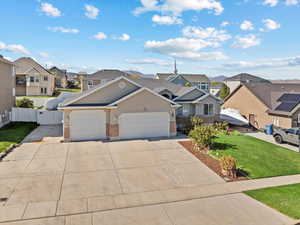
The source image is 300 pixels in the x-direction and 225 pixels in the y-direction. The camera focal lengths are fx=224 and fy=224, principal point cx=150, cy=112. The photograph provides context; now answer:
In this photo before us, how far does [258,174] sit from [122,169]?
25.0 ft

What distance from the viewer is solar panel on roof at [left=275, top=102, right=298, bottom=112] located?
921 inches

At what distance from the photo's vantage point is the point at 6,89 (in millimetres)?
24703

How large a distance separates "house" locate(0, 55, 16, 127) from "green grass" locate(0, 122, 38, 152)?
1.29 meters

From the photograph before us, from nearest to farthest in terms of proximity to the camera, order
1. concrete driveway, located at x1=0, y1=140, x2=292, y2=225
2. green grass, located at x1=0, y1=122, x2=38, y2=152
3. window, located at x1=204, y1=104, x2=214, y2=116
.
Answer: concrete driveway, located at x1=0, y1=140, x2=292, y2=225, green grass, located at x1=0, y1=122, x2=38, y2=152, window, located at x1=204, y1=104, x2=214, y2=116

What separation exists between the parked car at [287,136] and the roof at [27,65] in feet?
151

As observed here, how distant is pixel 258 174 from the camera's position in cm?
1252

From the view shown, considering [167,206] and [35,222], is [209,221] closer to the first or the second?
[167,206]

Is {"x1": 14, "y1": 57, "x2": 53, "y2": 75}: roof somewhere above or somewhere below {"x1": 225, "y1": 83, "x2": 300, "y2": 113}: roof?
above

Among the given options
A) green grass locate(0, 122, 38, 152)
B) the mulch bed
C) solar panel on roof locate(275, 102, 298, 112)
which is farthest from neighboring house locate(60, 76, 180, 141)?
solar panel on roof locate(275, 102, 298, 112)

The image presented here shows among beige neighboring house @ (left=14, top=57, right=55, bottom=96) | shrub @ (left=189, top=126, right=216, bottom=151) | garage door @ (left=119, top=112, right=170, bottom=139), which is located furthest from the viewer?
beige neighboring house @ (left=14, top=57, right=55, bottom=96)

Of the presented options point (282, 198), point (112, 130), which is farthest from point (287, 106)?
point (112, 130)

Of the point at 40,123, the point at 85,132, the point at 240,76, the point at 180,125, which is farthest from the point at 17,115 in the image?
the point at 240,76

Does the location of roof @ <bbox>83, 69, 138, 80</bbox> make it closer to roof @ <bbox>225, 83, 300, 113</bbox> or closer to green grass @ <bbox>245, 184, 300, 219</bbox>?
roof @ <bbox>225, 83, 300, 113</bbox>

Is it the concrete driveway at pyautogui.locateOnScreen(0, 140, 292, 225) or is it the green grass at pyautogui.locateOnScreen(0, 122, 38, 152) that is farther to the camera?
the green grass at pyautogui.locateOnScreen(0, 122, 38, 152)
